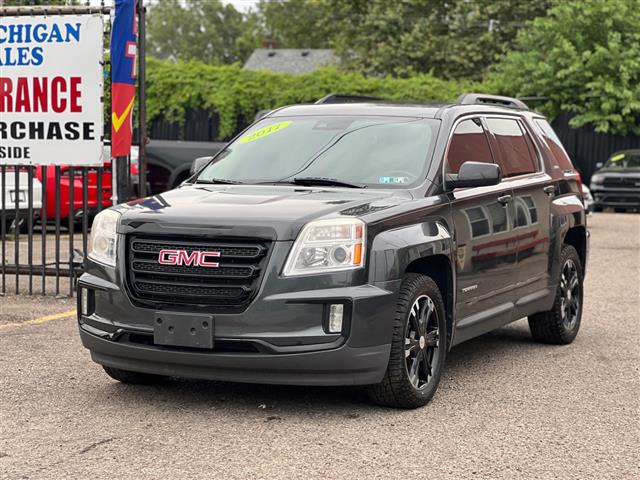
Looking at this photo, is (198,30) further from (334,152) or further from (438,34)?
(334,152)

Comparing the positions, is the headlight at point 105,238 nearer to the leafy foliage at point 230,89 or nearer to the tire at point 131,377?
the tire at point 131,377

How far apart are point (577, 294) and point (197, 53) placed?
103 meters

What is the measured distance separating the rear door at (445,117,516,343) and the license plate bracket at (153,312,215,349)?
1718 millimetres

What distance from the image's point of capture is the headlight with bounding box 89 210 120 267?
6.33 m

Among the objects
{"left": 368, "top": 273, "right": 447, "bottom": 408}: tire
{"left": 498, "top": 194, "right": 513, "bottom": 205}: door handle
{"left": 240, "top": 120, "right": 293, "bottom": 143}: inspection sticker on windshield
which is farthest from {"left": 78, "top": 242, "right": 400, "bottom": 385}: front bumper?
{"left": 240, "top": 120, "right": 293, "bottom": 143}: inspection sticker on windshield

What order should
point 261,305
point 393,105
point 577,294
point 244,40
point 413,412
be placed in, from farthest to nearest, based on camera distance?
point 244,40 → point 577,294 → point 393,105 → point 413,412 → point 261,305

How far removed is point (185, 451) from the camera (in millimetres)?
5324

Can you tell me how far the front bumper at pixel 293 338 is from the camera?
19.0 feet

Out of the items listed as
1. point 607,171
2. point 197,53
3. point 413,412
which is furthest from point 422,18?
point 197,53

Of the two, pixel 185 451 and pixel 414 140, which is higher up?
pixel 414 140

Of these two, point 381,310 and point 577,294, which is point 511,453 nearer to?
point 381,310

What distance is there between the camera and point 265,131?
773 cm

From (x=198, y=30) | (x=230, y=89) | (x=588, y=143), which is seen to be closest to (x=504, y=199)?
(x=230, y=89)

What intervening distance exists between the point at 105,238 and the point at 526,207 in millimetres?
3106
